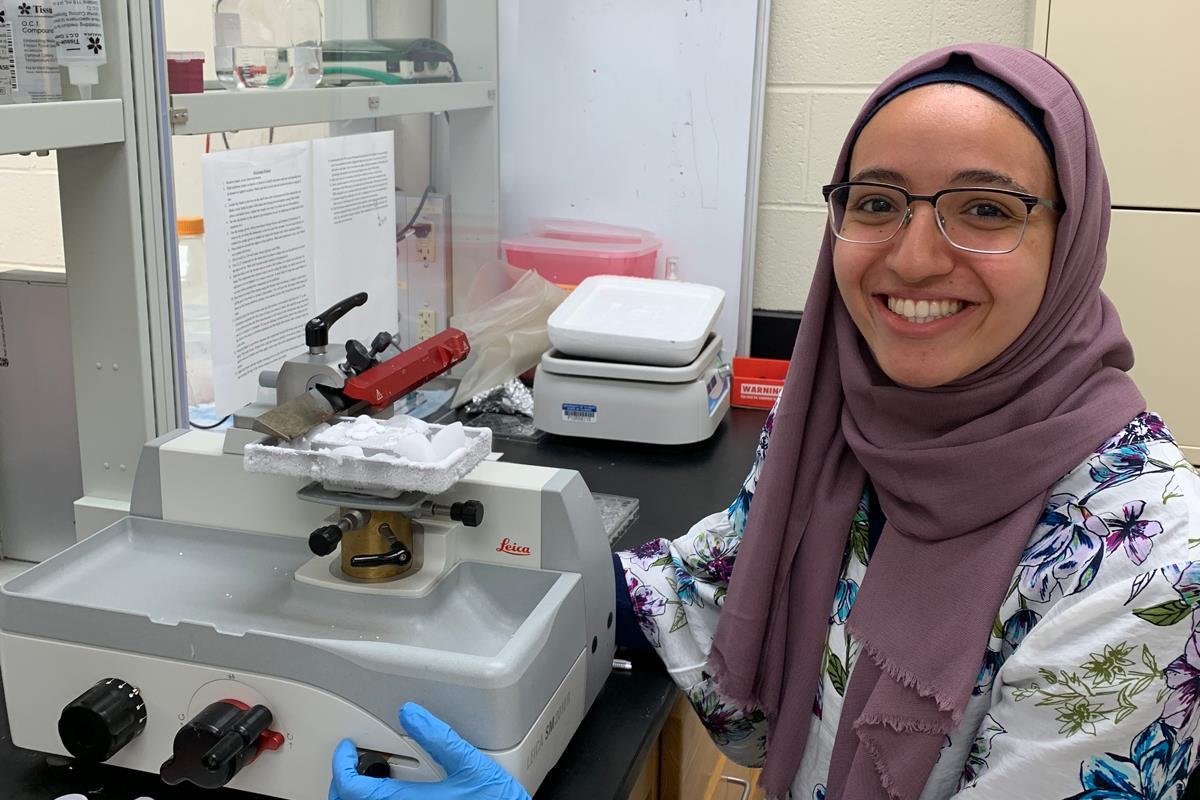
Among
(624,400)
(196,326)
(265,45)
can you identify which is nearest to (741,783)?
(624,400)

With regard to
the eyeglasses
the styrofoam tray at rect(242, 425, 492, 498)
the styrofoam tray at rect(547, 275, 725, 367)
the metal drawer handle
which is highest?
the eyeglasses

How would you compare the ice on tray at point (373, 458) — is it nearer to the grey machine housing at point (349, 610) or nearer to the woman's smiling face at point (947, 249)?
the grey machine housing at point (349, 610)

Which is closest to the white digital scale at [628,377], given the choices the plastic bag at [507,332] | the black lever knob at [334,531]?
the plastic bag at [507,332]

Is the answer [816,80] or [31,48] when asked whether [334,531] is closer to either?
[31,48]

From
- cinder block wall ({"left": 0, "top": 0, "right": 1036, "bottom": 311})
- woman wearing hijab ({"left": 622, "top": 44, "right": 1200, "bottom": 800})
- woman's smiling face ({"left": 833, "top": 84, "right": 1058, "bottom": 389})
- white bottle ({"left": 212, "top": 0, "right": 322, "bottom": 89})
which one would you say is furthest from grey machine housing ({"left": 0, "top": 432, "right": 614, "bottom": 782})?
cinder block wall ({"left": 0, "top": 0, "right": 1036, "bottom": 311})

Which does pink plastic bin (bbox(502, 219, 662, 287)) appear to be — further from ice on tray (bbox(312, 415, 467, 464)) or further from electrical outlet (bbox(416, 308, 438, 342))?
ice on tray (bbox(312, 415, 467, 464))

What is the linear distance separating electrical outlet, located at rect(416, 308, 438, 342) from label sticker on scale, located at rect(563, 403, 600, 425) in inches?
14.7

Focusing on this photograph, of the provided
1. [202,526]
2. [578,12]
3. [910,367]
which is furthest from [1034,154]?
[578,12]

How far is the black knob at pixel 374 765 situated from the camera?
97cm

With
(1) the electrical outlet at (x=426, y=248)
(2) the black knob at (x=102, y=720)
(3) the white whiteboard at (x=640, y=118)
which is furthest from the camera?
(3) the white whiteboard at (x=640, y=118)

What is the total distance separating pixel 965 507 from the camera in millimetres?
1063

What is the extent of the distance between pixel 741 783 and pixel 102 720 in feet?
3.59

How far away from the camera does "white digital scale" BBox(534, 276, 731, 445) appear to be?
2.05m

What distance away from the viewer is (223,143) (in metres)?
1.68
